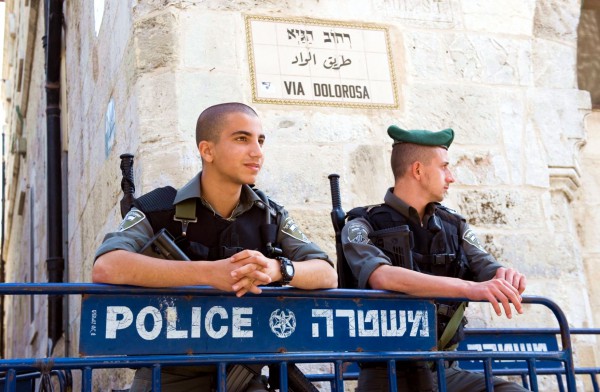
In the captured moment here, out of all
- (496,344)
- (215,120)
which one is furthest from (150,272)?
(496,344)

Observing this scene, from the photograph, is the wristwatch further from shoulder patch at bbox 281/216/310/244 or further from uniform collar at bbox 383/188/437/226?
uniform collar at bbox 383/188/437/226

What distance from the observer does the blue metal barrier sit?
2.57 m

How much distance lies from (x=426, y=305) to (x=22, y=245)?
40.3 ft

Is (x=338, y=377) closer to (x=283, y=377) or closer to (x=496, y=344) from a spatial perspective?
(x=283, y=377)

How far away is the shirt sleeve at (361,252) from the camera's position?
A: 3324mm

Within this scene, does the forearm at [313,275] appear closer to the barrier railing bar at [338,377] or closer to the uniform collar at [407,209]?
the barrier railing bar at [338,377]

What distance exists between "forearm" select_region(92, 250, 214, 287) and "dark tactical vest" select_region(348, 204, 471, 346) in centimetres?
106

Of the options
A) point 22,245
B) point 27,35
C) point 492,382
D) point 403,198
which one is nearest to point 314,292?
point 492,382

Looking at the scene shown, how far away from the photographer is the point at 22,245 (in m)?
14.2

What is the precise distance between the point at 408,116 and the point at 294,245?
7.08 feet

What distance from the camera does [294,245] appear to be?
3232mm

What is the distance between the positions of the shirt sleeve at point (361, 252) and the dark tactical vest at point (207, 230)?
42 cm

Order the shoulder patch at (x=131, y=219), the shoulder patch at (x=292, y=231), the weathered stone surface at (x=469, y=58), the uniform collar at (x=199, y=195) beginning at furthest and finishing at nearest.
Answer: the weathered stone surface at (x=469, y=58) → the shoulder patch at (x=292, y=231) → the uniform collar at (x=199, y=195) → the shoulder patch at (x=131, y=219)

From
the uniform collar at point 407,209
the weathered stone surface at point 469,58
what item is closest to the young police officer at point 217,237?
the uniform collar at point 407,209
